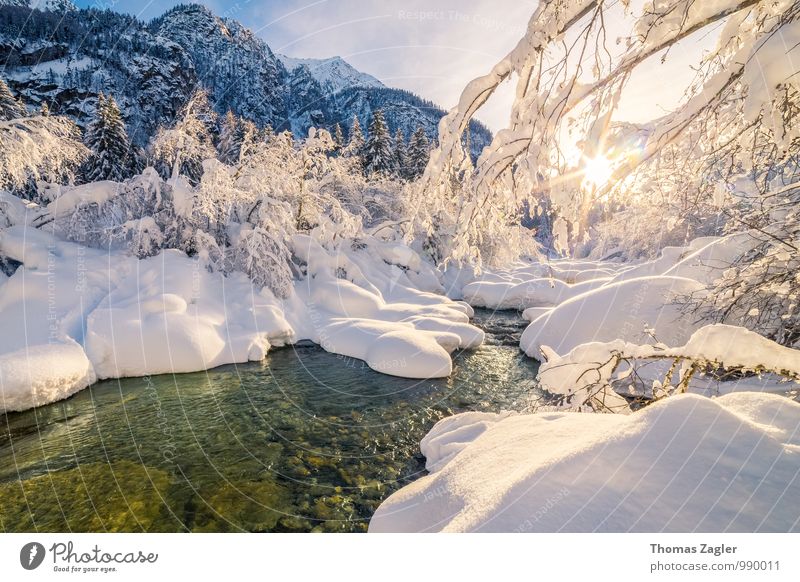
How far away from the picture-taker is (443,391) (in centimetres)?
821

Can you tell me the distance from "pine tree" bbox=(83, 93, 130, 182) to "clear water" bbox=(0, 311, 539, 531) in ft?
72.4

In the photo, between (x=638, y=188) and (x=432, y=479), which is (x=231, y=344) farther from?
(x=638, y=188)

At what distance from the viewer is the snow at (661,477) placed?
1.79 m

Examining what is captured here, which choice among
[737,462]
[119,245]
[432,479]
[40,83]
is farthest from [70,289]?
[40,83]

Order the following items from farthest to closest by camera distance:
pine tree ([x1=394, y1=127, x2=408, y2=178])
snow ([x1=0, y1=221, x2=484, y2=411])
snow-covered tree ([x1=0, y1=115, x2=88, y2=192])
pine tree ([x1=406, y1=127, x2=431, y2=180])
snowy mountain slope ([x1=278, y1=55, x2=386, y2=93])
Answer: snowy mountain slope ([x1=278, y1=55, x2=386, y2=93]), pine tree ([x1=394, y1=127, x2=408, y2=178]), pine tree ([x1=406, y1=127, x2=431, y2=180]), snow-covered tree ([x1=0, y1=115, x2=88, y2=192]), snow ([x1=0, y1=221, x2=484, y2=411])

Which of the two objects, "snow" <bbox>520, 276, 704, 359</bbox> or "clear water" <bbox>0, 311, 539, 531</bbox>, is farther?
"snow" <bbox>520, 276, 704, 359</bbox>

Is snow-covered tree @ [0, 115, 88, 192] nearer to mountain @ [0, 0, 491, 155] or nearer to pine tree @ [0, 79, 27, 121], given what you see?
pine tree @ [0, 79, 27, 121]

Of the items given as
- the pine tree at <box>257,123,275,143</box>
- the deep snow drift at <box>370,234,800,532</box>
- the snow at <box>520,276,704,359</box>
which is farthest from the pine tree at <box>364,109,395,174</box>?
the deep snow drift at <box>370,234,800,532</box>

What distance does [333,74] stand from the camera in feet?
423

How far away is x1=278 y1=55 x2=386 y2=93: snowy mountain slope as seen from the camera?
387 ft

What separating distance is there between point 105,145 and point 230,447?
2679 cm

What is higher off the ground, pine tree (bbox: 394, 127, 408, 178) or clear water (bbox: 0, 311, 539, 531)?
pine tree (bbox: 394, 127, 408, 178)

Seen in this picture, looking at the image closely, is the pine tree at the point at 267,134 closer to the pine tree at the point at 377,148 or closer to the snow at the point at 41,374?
the pine tree at the point at 377,148
